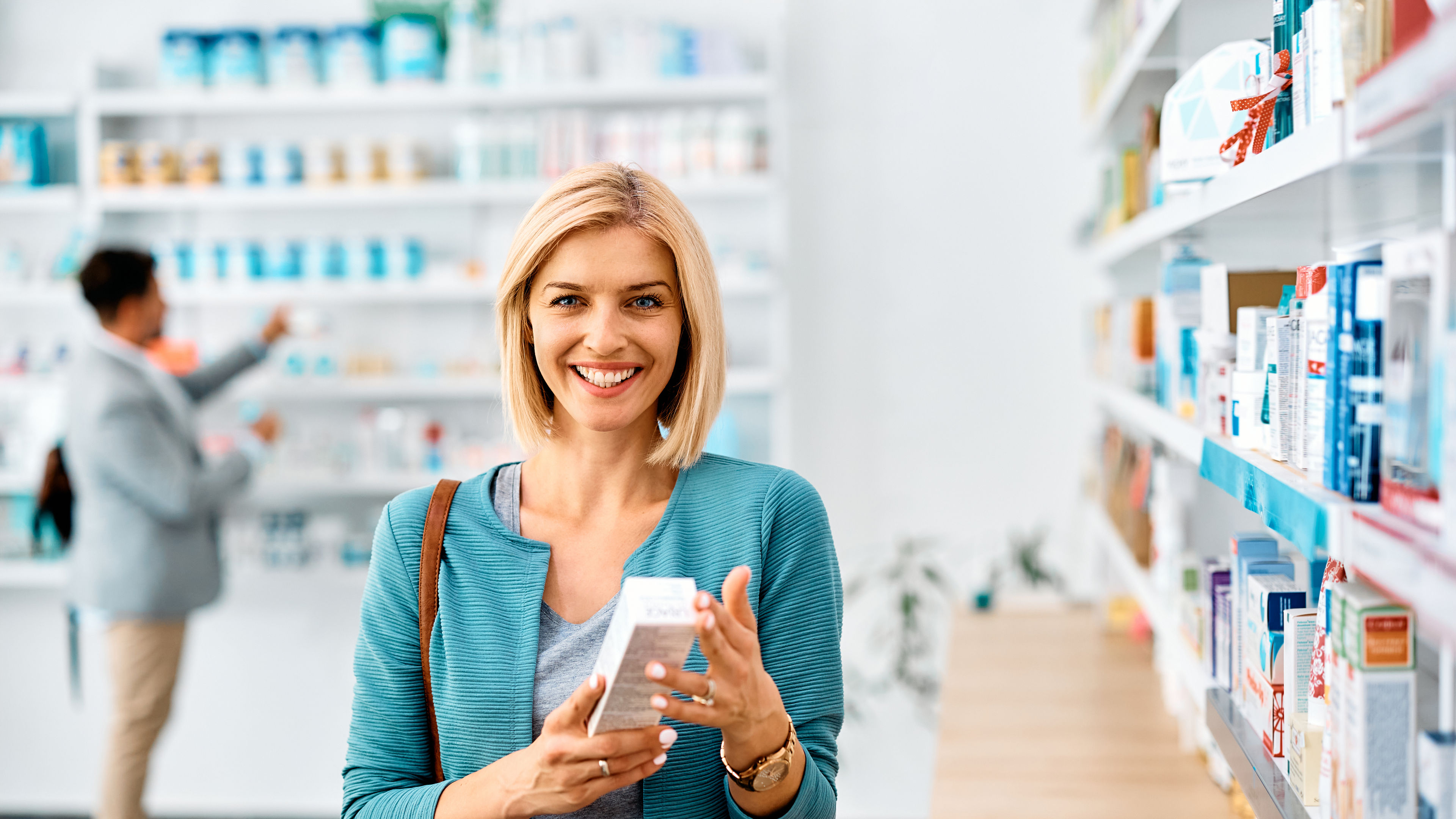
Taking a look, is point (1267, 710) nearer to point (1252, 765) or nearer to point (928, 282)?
point (1252, 765)

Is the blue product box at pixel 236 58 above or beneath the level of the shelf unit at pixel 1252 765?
above

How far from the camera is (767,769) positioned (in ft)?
4.15

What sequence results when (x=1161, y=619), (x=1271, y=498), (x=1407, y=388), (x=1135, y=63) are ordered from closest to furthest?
(x=1407, y=388)
(x=1271, y=498)
(x=1161, y=619)
(x=1135, y=63)

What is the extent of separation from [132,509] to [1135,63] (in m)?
3.09

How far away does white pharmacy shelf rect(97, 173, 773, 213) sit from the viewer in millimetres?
3879

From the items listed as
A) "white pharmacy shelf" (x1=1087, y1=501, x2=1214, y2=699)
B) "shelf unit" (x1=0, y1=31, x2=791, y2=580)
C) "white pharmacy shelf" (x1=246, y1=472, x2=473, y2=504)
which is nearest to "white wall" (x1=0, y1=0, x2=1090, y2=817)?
"shelf unit" (x1=0, y1=31, x2=791, y2=580)

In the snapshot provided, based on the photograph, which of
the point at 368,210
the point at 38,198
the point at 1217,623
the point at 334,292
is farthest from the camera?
the point at 368,210

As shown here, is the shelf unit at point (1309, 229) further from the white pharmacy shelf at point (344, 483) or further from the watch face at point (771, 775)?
the white pharmacy shelf at point (344, 483)

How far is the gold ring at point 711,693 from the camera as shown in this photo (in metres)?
1.14

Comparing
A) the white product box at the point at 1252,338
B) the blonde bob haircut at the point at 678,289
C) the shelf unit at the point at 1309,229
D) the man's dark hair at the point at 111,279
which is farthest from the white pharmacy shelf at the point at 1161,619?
the man's dark hair at the point at 111,279

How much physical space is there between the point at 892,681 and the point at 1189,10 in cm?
284

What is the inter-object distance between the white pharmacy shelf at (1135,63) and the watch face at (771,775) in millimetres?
1429

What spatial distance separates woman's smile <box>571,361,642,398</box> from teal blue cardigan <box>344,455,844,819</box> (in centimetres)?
18

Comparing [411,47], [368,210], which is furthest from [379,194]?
[411,47]
